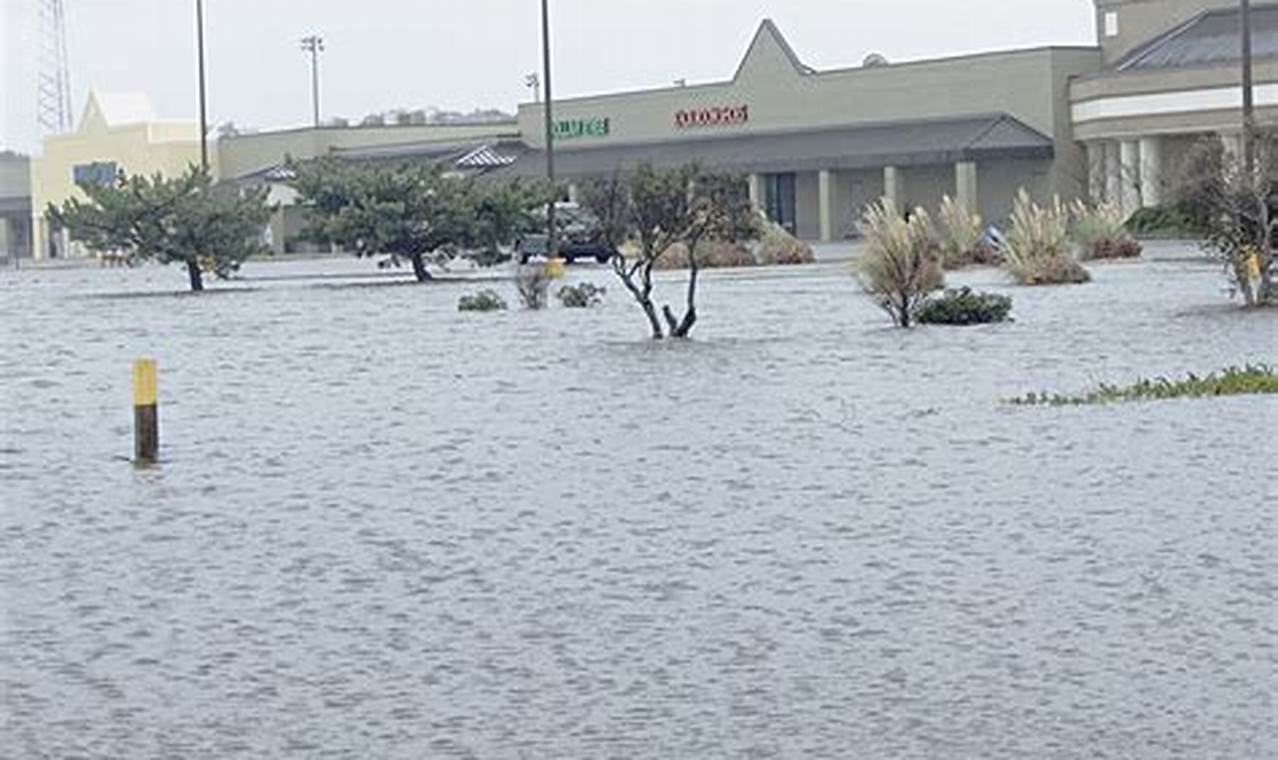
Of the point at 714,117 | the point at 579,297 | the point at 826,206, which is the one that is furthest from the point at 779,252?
the point at 714,117

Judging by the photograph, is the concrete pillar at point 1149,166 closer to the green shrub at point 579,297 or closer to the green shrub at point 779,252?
the green shrub at point 779,252

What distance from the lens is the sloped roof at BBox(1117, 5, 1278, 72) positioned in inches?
3191

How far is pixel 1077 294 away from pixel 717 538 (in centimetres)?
3000

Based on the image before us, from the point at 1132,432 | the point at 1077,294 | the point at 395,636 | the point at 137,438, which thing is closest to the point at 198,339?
the point at 1077,294

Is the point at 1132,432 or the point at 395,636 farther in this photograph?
the point at 1132,432

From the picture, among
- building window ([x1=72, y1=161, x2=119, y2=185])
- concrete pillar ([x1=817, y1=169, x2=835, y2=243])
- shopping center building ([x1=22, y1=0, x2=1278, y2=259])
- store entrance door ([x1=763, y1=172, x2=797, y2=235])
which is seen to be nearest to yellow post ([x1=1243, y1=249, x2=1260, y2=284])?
shopping center building ([x1=22, y1=0, x2=1278, y2=259])

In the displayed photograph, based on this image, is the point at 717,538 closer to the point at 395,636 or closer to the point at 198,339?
the point at 395,636

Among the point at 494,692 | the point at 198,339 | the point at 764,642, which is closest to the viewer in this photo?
the point at 494,692

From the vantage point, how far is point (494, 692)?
1110cm

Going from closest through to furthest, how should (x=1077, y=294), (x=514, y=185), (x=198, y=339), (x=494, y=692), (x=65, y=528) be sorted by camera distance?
(x=494, y=692)
(x=65, y=528)
(x=198, y=339)
(x=1077, y=294)
(x=514, y=185)

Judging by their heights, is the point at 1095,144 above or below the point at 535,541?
above

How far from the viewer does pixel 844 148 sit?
306 feet

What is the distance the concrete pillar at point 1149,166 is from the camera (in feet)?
268

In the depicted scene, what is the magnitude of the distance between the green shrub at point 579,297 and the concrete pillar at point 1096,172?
3806 cm
